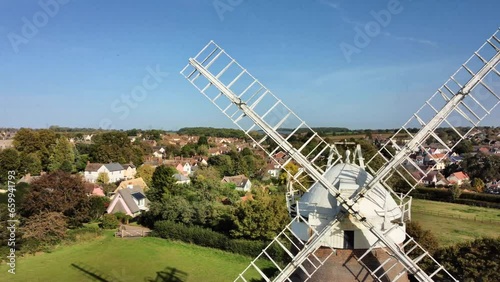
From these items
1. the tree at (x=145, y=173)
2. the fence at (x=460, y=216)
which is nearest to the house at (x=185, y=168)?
the tree at (x=145, y=173)

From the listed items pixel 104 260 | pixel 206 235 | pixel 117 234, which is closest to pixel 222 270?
pixel 206 235

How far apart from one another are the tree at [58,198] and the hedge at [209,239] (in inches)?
289

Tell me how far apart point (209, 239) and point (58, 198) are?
45.2 feet

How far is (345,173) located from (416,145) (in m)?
1.83

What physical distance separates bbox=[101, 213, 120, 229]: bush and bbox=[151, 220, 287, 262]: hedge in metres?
4.73

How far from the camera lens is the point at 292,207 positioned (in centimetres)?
1109

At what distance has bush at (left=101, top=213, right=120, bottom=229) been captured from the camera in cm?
3622

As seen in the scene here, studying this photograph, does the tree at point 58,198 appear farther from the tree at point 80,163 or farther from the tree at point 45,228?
the tree at point 80,163

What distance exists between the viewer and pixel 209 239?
30953mm

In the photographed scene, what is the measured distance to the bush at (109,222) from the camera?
36219mm

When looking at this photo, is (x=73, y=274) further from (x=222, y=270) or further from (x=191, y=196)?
(x=191, y=196)

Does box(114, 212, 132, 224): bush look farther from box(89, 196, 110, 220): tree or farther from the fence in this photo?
the fence

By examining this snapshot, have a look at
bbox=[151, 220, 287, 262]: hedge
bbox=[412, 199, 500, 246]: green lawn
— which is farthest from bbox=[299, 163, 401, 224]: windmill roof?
bbox=[412, 199, 500, 246]: green lawn

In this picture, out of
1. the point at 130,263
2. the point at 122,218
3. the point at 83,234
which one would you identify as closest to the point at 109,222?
the point at 122,218
